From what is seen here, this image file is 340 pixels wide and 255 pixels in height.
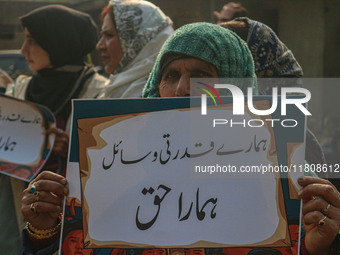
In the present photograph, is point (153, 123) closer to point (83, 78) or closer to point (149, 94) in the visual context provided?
point (149, 94)

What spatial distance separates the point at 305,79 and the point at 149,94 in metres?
6.42

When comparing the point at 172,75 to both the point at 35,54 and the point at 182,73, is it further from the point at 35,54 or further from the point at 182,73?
the point at 35,54

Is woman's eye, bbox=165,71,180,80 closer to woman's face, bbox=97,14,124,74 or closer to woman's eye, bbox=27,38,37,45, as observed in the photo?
woman's face, bbox=97,14,124,74

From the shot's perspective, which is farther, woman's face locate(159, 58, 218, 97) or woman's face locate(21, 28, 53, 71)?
woman's face locate(21, 28, 53, 71)

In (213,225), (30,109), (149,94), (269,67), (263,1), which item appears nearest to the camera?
(213,225)

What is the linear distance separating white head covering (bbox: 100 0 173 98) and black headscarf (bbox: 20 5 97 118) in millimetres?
410

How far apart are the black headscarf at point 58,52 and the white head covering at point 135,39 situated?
41 centimetres

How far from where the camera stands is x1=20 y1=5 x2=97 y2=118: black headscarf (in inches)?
124

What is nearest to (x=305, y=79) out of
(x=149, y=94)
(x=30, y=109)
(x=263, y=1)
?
(x=263, y=1)

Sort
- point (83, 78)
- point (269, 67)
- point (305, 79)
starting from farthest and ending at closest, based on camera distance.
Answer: point (305, 79) → point (83, 78) → point (269, 67)

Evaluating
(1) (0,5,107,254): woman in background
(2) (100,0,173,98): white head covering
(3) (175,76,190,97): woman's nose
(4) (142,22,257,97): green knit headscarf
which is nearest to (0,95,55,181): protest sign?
(1) (0,5,107,254): woman in background

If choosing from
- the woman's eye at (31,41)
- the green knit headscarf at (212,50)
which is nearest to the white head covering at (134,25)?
the woman's eye at (31,41)

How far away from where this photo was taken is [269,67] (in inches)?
85.4

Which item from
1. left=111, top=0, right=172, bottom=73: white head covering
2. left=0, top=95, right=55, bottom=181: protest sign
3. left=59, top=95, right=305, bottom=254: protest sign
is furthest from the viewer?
left=111, top=0, right=172, bottom=73: white head covering
